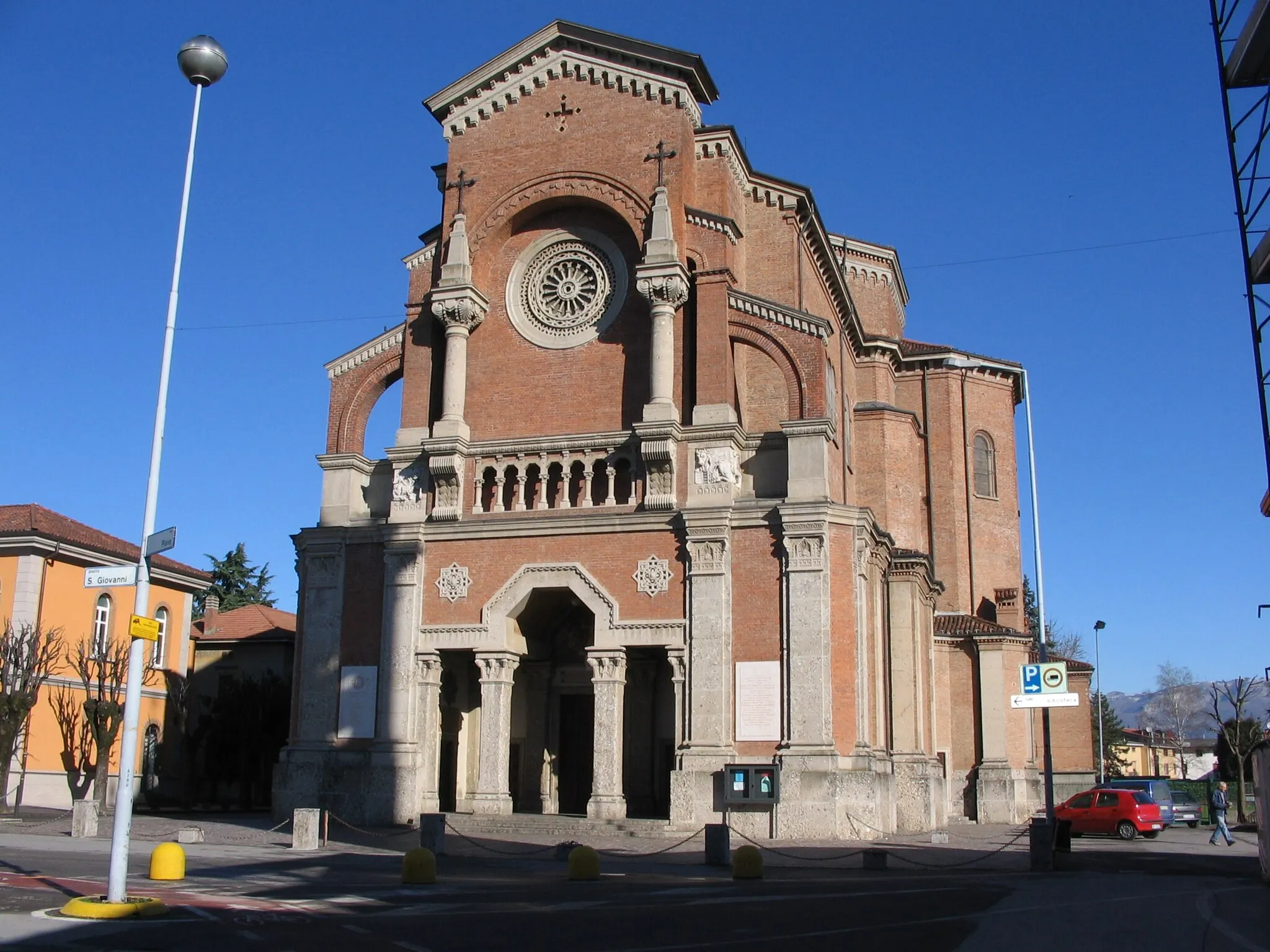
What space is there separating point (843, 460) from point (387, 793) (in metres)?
15.3

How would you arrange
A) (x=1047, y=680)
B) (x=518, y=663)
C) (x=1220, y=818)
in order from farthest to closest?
(x=1220, y=818), (x=518, y=663), (x=1047, y=680)

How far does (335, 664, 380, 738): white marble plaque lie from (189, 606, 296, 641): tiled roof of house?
54.6 ft

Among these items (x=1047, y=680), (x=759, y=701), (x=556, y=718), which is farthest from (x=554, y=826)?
(x=1047, y=680)

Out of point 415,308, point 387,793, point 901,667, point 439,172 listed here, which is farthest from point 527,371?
point 901,667

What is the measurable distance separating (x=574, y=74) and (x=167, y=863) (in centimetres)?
2377

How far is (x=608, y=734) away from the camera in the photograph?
29.4 meters

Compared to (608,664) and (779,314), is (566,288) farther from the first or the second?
(608,664)

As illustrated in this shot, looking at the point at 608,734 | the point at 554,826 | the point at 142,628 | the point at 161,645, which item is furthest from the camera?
the point at 161,645

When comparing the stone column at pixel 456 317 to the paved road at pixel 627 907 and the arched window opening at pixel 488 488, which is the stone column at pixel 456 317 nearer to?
the arched window opening at pixel 488 488

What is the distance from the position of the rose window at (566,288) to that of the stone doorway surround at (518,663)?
6.59 m

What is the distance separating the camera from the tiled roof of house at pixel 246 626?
4869 cm

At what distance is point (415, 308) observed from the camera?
34156mm

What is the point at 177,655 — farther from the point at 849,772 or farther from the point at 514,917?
the point at 514,917

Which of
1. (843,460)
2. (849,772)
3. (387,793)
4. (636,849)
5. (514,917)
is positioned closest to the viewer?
(514,917)
